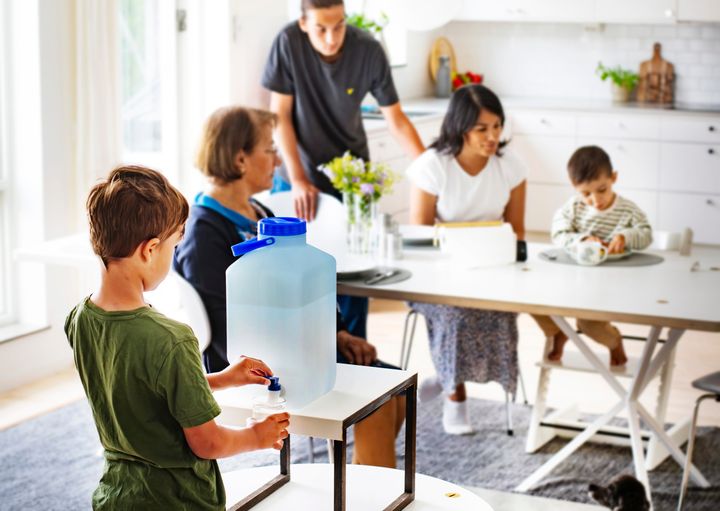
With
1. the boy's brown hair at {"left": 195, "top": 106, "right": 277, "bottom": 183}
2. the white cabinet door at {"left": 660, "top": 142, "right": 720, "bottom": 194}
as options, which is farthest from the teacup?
the white cabinet door at {"left": 660, "top": 142, "right": 720, "bottom": 194}

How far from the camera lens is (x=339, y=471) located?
5.16 ft

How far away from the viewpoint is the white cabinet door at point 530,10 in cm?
698

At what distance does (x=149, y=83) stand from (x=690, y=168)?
336cm

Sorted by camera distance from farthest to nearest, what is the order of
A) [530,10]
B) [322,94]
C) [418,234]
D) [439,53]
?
[439,53] < [530,10] < [322,94] < [418,234]

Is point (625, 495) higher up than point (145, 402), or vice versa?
point (145, 402)

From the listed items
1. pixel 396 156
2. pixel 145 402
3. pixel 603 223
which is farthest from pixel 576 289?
pixel 396 156

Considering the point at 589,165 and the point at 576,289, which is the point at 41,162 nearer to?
the point at 589,165

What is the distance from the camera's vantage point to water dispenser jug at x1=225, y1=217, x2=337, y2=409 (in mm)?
1559

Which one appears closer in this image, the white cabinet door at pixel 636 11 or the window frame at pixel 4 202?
the window frame at pixel 4 202

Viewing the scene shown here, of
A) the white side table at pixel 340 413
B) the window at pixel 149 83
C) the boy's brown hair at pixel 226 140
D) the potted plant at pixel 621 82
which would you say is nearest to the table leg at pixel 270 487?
the white side table at pixel 340 413

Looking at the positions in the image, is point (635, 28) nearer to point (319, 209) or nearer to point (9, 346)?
point (319, 209)

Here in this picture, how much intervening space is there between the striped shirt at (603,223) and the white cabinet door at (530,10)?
3.65 m

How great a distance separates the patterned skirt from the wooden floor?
0.30 meters

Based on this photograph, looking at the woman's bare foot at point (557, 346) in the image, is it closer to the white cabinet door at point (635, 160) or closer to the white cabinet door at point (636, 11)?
the white cabinet door at point (635, 160)
